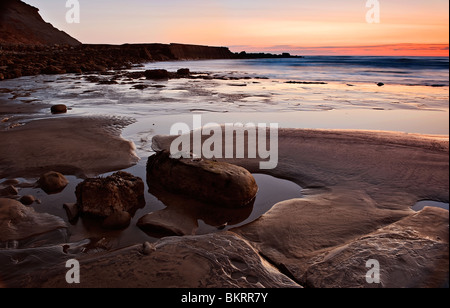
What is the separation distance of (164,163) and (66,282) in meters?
1.94

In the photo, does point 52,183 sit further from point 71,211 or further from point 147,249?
point 147,249

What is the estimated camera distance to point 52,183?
11.7 feet

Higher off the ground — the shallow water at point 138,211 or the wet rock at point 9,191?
the wet rock at point 9,191

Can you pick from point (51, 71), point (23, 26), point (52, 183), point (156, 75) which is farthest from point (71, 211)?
point (23, 26)

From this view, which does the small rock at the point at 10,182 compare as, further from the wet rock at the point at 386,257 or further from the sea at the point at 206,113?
the wet rock at the point at 386,257

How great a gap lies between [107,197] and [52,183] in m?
1.02

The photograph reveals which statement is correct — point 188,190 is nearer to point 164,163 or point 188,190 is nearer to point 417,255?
point 164,163

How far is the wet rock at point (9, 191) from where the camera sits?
3386 mm

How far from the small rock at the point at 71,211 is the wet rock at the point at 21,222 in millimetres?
86

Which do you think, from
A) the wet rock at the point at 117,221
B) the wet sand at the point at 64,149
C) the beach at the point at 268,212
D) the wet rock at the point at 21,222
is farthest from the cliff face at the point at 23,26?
the wet rock at the point at 117,221

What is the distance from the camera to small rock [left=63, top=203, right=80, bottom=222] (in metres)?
2.95
